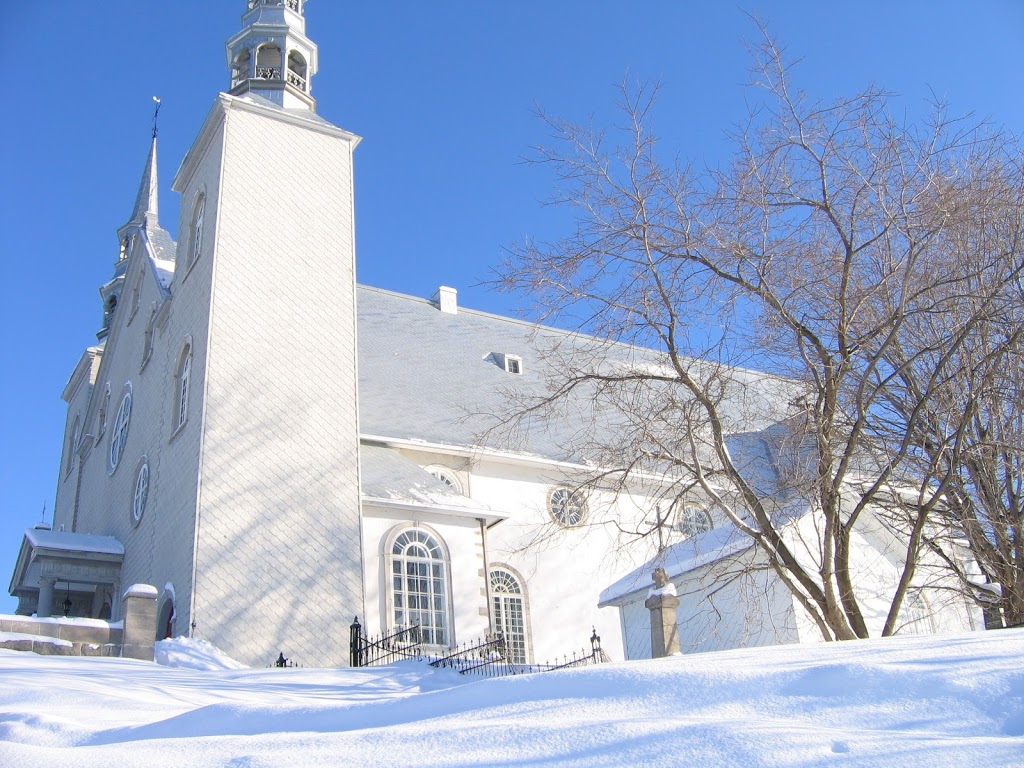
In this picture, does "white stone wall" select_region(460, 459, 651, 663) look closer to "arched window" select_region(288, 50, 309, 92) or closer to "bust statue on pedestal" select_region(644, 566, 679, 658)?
"bust statue on pedestal" select_region(644, 566, 679, 658)

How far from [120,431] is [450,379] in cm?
767

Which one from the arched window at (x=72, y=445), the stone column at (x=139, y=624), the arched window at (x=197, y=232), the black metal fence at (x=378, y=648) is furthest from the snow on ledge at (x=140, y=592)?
the arched window at (x=72, y=445)

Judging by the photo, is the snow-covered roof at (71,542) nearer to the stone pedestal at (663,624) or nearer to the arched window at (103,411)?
the arched window at (103,411)

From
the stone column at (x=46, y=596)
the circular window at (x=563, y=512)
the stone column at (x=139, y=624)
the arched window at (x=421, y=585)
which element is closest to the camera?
the stone column at (x=139, y=624)

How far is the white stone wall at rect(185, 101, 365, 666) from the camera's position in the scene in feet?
55.6

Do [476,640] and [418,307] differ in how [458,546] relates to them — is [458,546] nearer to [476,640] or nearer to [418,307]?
[476,640]

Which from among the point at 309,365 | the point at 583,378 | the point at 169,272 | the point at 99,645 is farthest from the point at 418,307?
the point at 583,378

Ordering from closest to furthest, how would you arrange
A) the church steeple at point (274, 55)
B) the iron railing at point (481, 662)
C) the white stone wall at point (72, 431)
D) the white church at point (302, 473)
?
1. the iron railing at point (481, 662)
2. the white church at point (302, 473)
3. the church steeple at point (274, 55)
4. the white stone wall at point (72, 431)

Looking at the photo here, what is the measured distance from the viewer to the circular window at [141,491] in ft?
66.4

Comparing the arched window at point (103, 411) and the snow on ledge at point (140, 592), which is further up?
the arched window at point (103, 411)

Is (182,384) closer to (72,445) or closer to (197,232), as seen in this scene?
(197,232)

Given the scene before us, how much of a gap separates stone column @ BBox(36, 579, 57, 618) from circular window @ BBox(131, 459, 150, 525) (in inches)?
74.8

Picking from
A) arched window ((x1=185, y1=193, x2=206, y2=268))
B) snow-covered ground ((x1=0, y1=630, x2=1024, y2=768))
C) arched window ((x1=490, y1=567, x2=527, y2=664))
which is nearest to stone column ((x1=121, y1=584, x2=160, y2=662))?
snow-covered ground ((x1=0, y1=630, x2=1024, y2=768))

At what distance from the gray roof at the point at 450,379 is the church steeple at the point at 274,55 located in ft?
18.4
